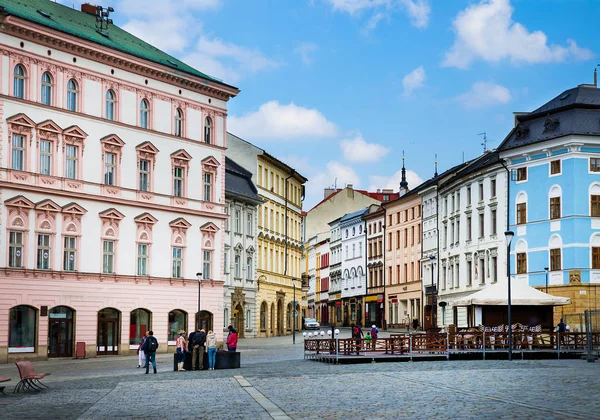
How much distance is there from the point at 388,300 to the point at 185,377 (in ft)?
259

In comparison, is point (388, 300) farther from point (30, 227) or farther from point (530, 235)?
point (30, 227)

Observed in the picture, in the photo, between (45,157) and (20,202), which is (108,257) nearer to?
(45,157)

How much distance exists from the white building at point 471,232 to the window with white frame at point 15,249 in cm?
3290

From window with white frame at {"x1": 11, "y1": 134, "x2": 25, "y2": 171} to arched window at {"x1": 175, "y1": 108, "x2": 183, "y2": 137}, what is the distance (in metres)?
11.3

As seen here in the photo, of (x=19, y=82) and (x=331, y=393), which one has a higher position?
(x=19, y=82)

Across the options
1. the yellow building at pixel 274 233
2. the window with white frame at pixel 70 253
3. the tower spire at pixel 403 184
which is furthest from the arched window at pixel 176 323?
the tower spire at pixel 403 184

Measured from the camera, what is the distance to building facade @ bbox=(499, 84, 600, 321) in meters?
67.8

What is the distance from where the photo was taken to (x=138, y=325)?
56719 mm

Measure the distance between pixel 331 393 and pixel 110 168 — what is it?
33353 mm

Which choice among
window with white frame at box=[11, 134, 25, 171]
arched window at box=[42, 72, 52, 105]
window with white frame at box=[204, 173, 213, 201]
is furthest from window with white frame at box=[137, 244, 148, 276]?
arched window at box=[42, 72, 52, 105]

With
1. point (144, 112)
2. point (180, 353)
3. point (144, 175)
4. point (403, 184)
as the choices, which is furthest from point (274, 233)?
point (403, 184)

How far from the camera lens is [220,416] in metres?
19.0

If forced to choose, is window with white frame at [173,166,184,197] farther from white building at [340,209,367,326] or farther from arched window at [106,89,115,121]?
white building at [340,209,367,326]

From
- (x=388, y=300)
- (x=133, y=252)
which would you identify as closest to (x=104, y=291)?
(x=133, y=252)
